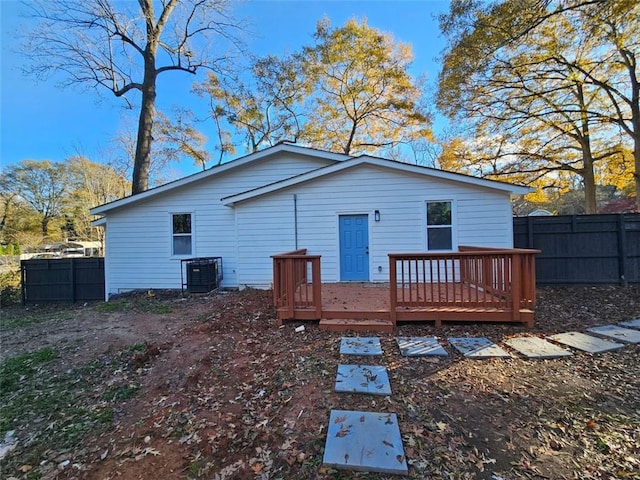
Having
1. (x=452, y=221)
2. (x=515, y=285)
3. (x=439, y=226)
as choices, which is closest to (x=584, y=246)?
(x=452, y=221)

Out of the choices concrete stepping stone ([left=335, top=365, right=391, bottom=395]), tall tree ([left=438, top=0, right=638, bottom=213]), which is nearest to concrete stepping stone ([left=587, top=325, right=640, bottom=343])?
concrete stepping stone ([left=335, top=365, right=391, bottom=395])

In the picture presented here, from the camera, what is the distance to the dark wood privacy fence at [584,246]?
829cm

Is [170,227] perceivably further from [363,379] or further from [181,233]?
[363,379]

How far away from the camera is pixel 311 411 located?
9.58ft

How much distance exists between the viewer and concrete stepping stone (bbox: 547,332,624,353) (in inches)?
166

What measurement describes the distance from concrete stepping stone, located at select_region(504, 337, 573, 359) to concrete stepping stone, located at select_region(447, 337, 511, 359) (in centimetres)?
26

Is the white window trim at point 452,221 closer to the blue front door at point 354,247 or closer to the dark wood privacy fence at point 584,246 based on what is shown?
the blue front door at point 354,247

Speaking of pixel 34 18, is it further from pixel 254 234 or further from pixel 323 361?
pixel 323 361

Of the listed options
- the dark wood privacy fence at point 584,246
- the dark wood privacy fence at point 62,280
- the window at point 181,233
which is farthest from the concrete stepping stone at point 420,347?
the dark wood privacy fence at point 62,280

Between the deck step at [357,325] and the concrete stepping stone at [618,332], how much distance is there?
3.25 m

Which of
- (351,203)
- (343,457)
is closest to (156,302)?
(351,203)

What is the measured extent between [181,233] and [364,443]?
9.51 metres

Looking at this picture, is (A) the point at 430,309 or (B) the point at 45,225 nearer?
(A) the point at 430,309

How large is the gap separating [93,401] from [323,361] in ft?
A: 8.68
